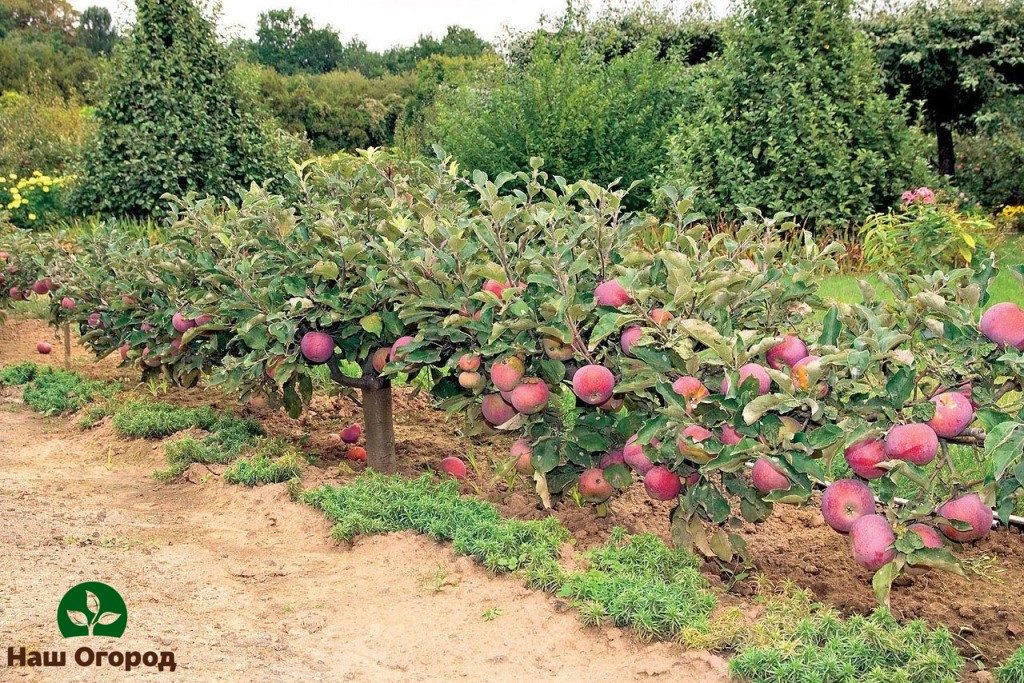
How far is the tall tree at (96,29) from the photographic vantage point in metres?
40.0

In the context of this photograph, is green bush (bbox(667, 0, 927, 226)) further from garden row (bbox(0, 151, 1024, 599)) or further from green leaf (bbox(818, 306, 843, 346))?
green leaf (bbox(818, 306, 843, 346))

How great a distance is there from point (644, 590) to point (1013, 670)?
914 millimetres

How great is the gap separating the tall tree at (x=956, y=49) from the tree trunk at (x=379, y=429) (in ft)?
34.6

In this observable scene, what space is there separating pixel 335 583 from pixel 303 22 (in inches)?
1808

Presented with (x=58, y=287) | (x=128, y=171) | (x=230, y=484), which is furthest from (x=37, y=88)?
(x=230, y=484)

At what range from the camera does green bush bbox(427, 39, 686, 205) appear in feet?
32.7

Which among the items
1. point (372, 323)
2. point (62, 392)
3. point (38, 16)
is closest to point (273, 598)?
point (372, 323)

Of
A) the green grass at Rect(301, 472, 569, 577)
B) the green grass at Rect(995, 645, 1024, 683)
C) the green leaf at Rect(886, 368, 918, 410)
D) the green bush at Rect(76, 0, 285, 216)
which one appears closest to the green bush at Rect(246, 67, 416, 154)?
the green bush at Rect(76, 0, 285, 216)

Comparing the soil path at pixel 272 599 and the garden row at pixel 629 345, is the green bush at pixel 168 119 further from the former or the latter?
the soil path at pixel 272 599

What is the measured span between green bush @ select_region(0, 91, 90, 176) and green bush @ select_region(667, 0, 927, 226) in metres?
9.25

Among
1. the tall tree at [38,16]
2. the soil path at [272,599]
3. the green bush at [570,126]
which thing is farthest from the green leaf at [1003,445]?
the tall tree at [38,16]

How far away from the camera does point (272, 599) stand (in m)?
3.04

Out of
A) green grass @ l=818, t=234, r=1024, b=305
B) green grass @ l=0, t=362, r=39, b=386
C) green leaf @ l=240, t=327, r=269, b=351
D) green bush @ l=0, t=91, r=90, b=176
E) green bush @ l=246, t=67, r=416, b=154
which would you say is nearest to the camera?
green leaf @ l=240, t=327, r=269, b=351

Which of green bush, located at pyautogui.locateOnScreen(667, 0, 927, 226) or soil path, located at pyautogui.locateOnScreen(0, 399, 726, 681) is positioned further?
green bush, located at pyautogui.locateOnScreen(667, 0, 927, 226)
